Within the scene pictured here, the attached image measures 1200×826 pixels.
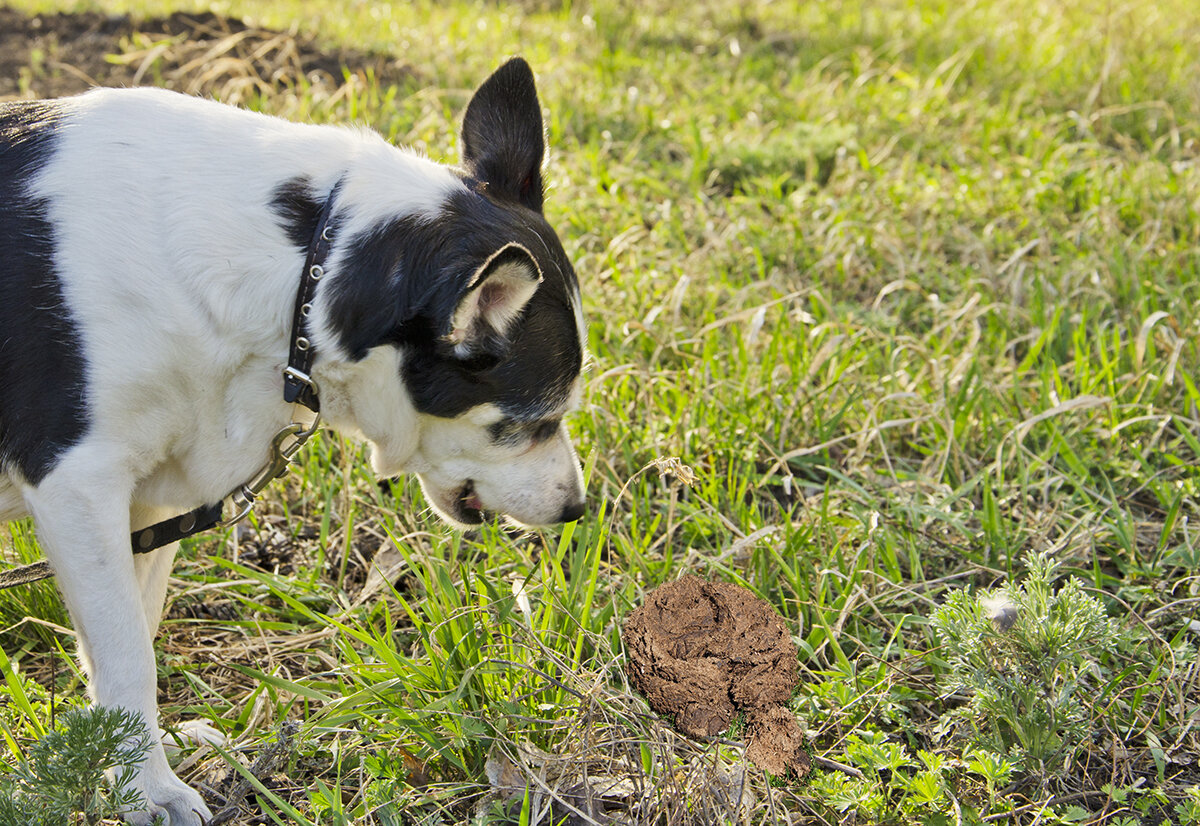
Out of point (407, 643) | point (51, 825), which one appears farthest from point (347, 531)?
point (51, 825)

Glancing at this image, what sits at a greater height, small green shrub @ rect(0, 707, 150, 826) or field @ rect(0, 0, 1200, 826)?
small green shrub @ rect(0, 707, 150, 826)

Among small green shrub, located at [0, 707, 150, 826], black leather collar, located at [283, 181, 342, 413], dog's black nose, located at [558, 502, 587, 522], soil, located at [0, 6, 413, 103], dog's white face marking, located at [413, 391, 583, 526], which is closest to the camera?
small green shrub, located at [0, 707, 150, 826]

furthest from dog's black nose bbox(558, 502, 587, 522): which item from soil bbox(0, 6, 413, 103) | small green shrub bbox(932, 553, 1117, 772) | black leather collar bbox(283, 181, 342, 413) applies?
soil bbox(0, 6, 413, 103)

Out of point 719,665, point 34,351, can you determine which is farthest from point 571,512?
point 34,351

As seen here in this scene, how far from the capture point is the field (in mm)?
2129

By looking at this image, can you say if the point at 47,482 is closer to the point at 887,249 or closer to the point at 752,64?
the point at 887,249

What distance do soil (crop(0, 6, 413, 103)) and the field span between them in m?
0.05

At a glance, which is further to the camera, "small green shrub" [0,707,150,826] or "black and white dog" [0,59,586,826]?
"black and white dog" [0,59,586,826]

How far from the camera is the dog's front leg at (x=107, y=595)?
2035 mm

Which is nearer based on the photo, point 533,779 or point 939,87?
point 533,779

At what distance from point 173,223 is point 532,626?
1.13 meters

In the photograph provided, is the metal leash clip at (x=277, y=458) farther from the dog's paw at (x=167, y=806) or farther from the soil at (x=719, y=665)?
the soil at (x=719, y=665)

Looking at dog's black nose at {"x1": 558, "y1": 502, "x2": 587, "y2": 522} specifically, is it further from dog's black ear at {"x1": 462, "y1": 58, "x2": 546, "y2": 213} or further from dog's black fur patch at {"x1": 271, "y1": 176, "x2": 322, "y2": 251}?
dog's black fur patch at {"x1": 271, "y1": 176, "x2": 322, "y2": 251}

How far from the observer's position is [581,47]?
679 cm
